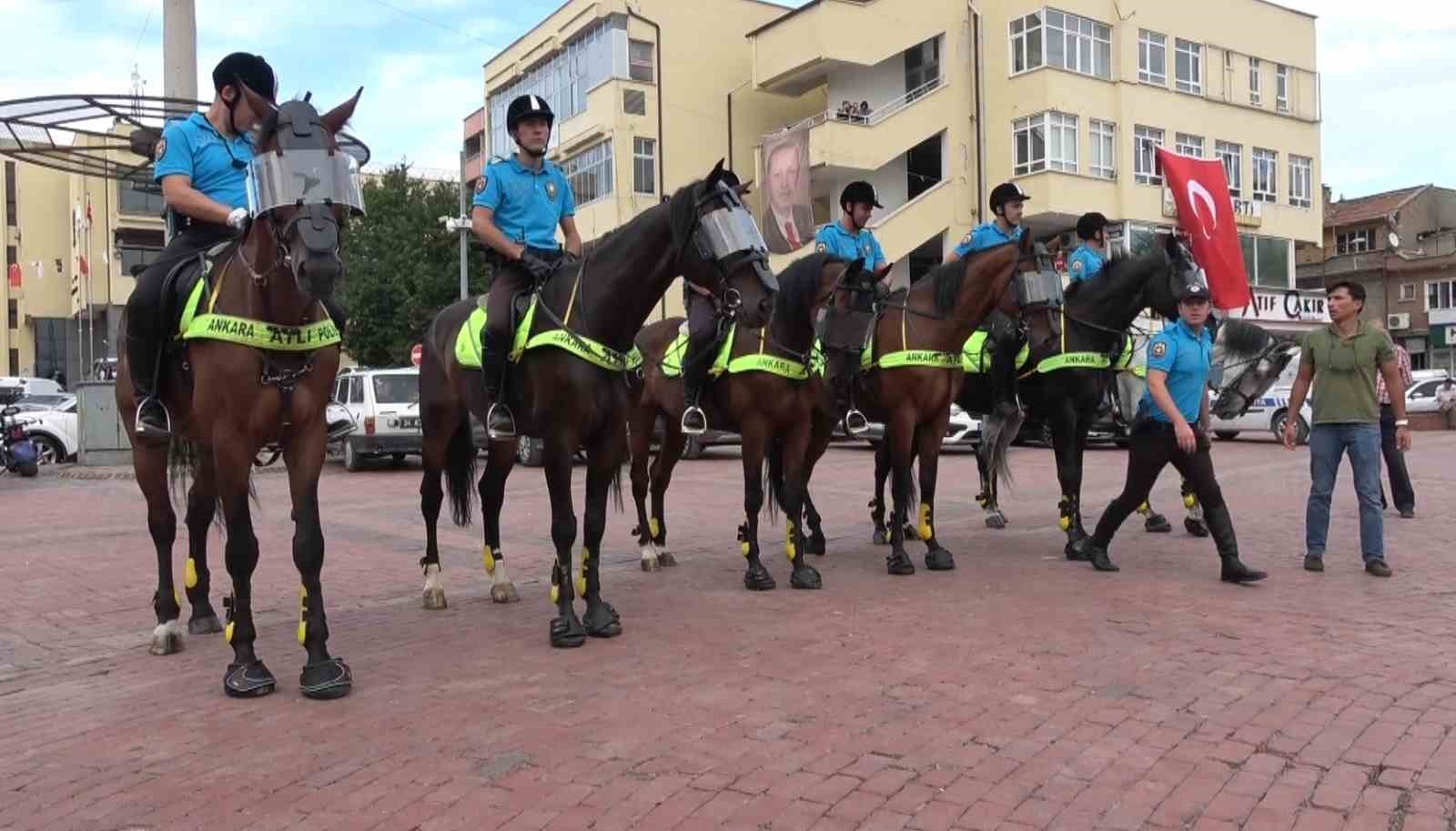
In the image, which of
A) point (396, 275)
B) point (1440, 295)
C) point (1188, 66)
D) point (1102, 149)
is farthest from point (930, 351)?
point (1440, 295)

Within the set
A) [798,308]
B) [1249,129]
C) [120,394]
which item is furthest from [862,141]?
[120,394]

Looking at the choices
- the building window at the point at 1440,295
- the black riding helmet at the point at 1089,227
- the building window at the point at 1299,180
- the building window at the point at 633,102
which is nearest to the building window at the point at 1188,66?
the building window at the point at 1299,180

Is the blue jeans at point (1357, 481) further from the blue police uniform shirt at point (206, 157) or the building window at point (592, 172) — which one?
the building window at point (592, 172)

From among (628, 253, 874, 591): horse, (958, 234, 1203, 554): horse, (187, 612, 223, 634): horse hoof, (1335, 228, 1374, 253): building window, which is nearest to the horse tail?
(628, 253, 874, 591): horse

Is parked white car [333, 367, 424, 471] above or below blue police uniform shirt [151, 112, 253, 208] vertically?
below

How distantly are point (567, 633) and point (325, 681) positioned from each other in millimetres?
1334

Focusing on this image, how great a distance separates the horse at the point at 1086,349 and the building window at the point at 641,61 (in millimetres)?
29484

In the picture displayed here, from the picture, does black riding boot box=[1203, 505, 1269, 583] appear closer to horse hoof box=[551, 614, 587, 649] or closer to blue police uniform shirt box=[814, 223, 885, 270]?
blue police uniform shirt box=[814, 223, 885, 270]

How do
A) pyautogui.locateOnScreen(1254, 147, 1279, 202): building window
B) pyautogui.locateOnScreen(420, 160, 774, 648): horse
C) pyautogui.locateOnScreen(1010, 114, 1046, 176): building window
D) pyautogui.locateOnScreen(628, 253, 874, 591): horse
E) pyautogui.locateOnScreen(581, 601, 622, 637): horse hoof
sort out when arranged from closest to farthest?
1. pyautogui.locateOnScreen(420, 160, 774, 648): horse
2. pyautogui.locateOnScreen(581, 601, 622, 637): horse hoof
3. pyautogui.locateOnScreen(628, 253, 874, 591): horse
4. pyautogui.locateOnScreen(1010, 114, 1046, 176): building window
5. pyautogui.locateOnScreen(1254, 147, 1279, 202): building window

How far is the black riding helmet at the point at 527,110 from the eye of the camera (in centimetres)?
672

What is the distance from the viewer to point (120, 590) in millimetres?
8172

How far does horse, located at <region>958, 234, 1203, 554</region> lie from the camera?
9.05 metres

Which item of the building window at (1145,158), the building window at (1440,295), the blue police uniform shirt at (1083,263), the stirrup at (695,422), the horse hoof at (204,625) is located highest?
the building window at (1145,158)

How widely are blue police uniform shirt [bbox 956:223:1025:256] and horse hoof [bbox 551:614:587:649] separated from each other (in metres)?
4.34
